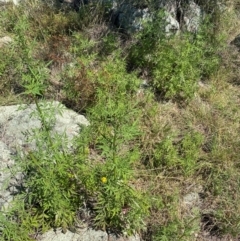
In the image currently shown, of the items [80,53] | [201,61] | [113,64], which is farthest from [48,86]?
[201,61]

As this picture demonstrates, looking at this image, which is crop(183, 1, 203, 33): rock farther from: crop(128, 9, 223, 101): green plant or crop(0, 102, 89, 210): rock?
crop(0, 102, 89, 210): rock

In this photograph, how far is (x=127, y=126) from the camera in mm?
2658

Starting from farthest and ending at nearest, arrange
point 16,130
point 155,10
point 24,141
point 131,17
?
1. point 131,17
2. point 155,10
3. point 16,130
4. point 24,141

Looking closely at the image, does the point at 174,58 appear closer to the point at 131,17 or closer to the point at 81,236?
the point at 131,17

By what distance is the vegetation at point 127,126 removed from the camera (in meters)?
2.73

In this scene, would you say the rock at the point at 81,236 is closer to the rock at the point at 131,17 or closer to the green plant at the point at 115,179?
the green plant at the point at 115,179

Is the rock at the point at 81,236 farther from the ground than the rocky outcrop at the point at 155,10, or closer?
closer

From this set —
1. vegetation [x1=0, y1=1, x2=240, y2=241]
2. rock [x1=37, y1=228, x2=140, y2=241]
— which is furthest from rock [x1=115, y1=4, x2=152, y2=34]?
rock [x1=37, y1=228, x2=140, y2=241]

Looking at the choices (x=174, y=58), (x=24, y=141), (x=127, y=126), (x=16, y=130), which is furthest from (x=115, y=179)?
(x=174, y=58)

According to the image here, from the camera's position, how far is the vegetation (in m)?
2.73

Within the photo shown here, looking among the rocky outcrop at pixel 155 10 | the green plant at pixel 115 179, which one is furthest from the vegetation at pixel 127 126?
the rocky outcrop at pixel 155 10

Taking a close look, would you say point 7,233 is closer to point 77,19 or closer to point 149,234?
point 149,234

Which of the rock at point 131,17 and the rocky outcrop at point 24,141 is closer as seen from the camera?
the rocky outcrop at point 24,141

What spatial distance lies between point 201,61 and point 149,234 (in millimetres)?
2175
